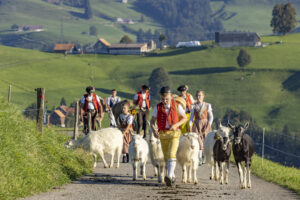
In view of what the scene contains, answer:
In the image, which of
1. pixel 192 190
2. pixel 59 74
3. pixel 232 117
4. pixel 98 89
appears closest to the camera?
pixel 192 190

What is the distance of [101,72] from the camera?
507 ft

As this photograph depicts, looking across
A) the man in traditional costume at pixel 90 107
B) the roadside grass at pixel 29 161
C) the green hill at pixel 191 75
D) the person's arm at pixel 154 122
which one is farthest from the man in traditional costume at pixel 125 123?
the green hill at pixel 191 75

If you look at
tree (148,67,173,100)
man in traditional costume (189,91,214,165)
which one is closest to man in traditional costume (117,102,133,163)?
man in traditional costume (189,91,214,165)

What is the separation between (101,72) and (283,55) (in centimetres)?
4578

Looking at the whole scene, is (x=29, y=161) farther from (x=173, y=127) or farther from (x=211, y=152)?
(x=211, y=152)

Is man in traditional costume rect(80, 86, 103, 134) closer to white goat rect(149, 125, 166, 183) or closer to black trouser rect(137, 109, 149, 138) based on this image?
black trouser rect(137, 109, 149, 138)

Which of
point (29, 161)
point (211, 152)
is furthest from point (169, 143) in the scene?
point (211, 152)

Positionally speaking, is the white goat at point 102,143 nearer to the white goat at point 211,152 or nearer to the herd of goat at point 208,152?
the herd of goat at point 208,152

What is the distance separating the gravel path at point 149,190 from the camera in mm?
12832

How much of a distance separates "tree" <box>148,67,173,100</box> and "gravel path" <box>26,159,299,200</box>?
13266cm

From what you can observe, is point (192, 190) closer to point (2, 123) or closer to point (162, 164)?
point (162, 164)

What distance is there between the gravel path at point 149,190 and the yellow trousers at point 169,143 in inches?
28.0

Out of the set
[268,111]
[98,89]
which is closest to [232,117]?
[268,111]

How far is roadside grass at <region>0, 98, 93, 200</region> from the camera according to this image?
12472 mm
